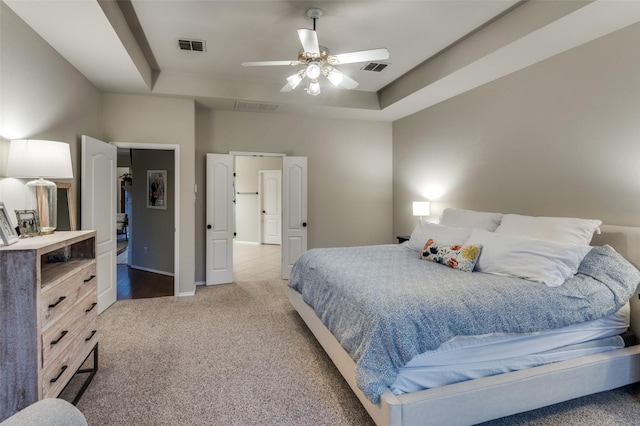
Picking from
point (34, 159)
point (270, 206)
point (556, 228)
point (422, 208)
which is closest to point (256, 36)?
point (34, 159)

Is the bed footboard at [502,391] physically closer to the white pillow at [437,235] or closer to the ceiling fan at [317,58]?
the white pillow at [437,235]

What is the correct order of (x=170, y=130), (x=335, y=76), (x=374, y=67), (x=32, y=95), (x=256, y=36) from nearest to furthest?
(x=32, y=95) → (x=335, y=76) → (x=256, y=36) → (x=374, y=67) → (x=170, y=130)

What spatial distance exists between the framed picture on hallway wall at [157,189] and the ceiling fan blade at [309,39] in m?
3.88

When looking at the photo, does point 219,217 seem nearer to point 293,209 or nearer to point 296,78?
point 293,209

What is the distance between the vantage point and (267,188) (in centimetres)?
864

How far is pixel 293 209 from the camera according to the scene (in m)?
5.15

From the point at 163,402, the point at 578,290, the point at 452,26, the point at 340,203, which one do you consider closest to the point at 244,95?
the point at 340,203

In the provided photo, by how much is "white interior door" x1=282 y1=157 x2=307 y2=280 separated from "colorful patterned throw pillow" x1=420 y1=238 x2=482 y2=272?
8.27 feet

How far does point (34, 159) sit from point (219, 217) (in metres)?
2.66

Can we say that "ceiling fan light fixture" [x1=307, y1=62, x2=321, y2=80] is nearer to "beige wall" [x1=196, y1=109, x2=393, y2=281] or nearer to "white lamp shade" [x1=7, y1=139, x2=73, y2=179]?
"white lamp shade" [x1=7, y1=139, x2=73, y2=179]

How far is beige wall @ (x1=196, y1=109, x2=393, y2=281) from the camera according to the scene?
4.95 metres

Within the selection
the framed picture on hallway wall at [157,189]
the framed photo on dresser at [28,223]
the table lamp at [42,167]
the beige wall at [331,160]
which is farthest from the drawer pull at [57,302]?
the framed picture on hallway wall at [157,189]

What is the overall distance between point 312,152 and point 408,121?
1619mm

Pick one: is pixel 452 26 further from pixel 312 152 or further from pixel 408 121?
pixel 312 152
